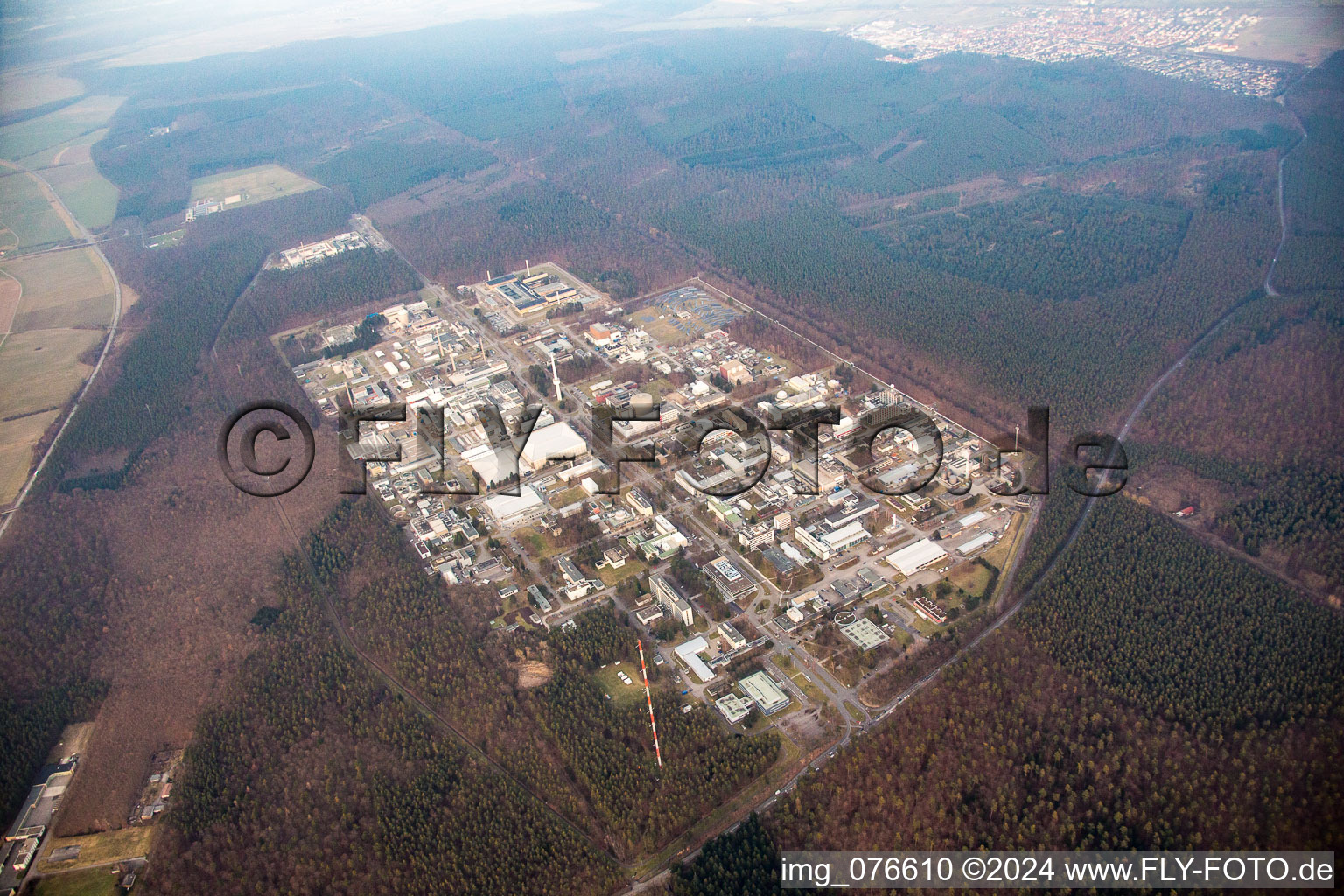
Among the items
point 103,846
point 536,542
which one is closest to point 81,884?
point 103,846

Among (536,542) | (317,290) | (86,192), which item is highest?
(536,542)

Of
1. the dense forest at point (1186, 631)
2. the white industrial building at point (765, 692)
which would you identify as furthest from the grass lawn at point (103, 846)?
the dense forest at point (1186, 631)

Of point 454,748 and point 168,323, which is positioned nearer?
point 454,748

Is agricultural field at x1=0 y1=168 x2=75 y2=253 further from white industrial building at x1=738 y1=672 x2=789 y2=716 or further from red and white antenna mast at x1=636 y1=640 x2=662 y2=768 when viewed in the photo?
white industrial building at x1=738 y1=672 x2=789 y2=716

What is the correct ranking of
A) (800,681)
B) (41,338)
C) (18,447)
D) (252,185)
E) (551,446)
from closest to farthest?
(800,681)
(551,446)
(18,447)
(41,338)
(252,185)

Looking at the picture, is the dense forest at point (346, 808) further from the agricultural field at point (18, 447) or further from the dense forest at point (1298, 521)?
the dense forest at point (1298, 521)

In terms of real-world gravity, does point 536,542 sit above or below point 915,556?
below

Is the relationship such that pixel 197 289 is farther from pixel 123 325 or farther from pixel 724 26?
pixel 724 26

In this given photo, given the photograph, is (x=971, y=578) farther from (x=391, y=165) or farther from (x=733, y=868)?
(x=391, y=165)
